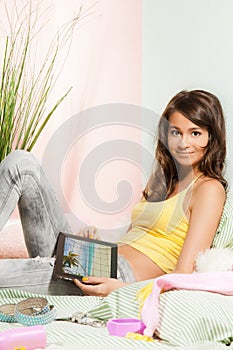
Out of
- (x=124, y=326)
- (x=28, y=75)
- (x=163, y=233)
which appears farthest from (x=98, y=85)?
(x=124, y=326)

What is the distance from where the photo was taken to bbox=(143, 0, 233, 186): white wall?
2.49 meters

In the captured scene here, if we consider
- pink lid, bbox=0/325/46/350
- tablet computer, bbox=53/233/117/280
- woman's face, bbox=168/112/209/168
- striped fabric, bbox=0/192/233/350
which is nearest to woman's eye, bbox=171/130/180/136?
woman's face, bbox=168/112/209/168

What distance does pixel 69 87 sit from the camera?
2.86 m

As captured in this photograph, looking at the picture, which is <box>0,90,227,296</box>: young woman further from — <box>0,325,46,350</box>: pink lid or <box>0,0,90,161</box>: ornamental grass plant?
<box>0,325,46,350</box>: pink lid

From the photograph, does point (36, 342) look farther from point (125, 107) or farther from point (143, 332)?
point (125, 107)

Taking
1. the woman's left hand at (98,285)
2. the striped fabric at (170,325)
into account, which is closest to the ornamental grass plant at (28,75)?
the woman's left hand at (98,285)

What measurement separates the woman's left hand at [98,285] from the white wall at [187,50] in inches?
27.5

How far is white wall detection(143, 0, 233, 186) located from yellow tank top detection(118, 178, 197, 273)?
0.27m

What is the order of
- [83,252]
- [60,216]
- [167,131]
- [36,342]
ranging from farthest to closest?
[167,131] < [60,216] < [83,252] < [36,342]

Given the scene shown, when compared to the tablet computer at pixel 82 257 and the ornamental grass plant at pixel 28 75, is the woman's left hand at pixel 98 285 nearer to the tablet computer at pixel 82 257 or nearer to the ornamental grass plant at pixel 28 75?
the tablet computer at pixel 82 257

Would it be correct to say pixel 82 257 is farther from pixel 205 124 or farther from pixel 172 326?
pixel 205 124

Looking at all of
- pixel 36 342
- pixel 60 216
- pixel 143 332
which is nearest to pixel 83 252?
pixel 60 216

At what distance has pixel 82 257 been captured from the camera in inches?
81.4

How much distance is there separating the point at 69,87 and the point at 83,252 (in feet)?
3.41
